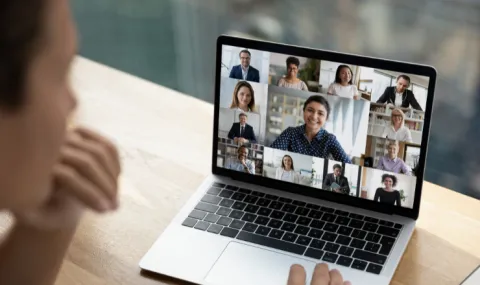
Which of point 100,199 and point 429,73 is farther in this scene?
point 429,73

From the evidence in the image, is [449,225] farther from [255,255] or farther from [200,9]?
[200,9]

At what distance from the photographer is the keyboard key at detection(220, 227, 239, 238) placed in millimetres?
1012

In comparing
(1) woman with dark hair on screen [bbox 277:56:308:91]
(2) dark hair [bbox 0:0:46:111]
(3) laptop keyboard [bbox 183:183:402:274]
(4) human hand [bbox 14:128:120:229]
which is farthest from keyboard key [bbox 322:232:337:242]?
(2) dark hair [bbox 0:0:46:111]

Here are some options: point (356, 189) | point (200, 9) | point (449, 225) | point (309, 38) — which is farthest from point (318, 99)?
point (200, 9)

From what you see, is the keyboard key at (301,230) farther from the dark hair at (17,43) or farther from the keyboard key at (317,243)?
the dark hair at (17,43)

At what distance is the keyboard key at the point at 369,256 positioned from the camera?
3.13 feet

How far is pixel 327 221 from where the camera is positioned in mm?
1027

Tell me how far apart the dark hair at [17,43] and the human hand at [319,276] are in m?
0.54

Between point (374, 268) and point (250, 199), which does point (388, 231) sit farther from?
point (250, 199)

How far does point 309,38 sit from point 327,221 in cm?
137

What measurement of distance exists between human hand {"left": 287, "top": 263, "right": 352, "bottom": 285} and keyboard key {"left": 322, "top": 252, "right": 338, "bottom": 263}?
0.11 ft

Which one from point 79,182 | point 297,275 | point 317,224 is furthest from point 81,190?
point 317,224

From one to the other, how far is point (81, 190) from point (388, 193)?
535 millimetres

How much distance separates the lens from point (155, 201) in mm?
1113
